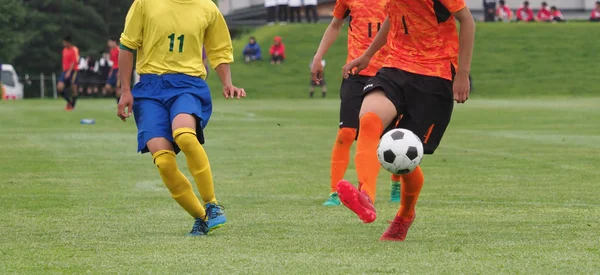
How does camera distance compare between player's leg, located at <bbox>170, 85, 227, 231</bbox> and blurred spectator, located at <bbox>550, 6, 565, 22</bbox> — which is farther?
blurred spectator, located at <bbox>550, 6, 565, 22</bbox>

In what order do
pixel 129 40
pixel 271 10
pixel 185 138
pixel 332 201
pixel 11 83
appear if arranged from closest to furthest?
pixel 185 138, pixel 129 40, pixel 332 201, pixel 11 83, pixel 271 10

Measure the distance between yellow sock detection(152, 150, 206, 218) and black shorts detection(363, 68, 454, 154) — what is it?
4.28 feet

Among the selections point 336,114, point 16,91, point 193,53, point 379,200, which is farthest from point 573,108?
point 16,91

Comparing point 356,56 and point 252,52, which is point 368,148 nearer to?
point 356,56

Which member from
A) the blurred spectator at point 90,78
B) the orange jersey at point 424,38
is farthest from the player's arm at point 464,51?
the blurred spectator at point 90,78

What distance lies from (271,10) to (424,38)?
185 feet

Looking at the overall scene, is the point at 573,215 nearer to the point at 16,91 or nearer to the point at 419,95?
the point at 419,95

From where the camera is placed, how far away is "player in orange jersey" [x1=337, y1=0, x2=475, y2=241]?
7586mm

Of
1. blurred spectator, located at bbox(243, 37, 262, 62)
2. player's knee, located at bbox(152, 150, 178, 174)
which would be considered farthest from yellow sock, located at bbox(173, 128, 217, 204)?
blurred spectator, located at bbox(243, 37, 262, 62)

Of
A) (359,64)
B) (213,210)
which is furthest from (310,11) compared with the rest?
(213,210)

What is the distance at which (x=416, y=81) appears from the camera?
771 cm

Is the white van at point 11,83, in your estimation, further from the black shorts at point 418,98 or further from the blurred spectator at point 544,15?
the black shorts at point 418,98

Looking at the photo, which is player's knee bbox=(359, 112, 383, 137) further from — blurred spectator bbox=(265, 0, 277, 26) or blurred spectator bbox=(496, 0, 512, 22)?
blurred spectator bbox=(496, 0, 512, 22)

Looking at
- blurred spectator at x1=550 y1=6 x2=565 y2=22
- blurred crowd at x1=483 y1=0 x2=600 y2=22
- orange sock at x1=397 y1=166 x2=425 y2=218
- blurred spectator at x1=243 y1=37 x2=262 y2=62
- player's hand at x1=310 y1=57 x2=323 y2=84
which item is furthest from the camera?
blurred spectator at x1=550 y1=6 x2=565 y2=22
